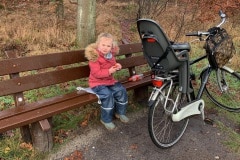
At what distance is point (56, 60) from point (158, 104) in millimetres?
1393

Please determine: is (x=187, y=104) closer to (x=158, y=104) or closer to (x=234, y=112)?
(x=158, y=104)

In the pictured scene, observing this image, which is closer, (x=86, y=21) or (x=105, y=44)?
(x=105, y=44)

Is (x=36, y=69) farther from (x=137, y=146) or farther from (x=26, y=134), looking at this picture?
(x=137, y=146)

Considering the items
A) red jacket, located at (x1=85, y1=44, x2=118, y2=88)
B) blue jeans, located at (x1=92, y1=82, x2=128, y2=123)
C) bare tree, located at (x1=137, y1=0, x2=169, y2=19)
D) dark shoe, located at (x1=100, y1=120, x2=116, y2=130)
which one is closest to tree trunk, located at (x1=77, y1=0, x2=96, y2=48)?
red jacket, located at (x1=85, y1=44, x2=118, y2=88)

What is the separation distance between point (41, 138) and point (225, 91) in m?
2.85

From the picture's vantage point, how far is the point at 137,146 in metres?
3.48

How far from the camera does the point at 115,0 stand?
46.0 feet

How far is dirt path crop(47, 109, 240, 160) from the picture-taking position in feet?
10.9

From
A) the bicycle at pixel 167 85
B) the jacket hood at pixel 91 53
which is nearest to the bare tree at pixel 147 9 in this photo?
the bicycle at pixel 167 85

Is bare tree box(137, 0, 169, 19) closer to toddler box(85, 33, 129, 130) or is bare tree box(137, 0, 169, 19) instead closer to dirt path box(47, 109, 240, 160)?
toddler box(85, 33, 129, 130)

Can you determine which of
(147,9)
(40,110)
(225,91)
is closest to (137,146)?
(40,110)

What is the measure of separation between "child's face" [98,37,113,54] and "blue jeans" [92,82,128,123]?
1.52 ft

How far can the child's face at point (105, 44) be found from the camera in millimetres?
3545

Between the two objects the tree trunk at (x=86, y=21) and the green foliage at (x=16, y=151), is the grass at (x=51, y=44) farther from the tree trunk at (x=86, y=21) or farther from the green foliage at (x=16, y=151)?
the tree trunk at (x=86, y=21)
